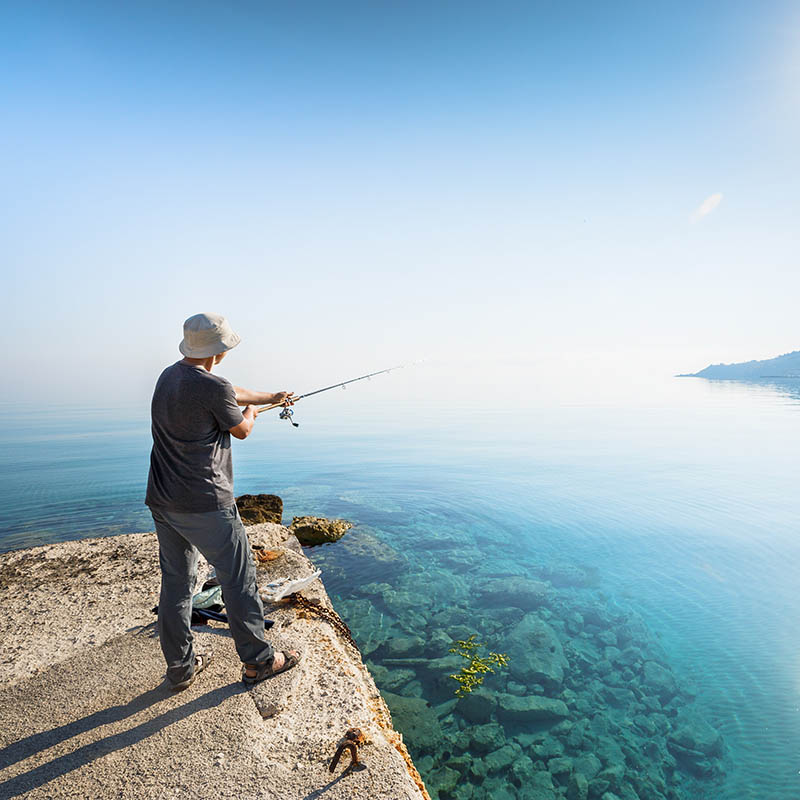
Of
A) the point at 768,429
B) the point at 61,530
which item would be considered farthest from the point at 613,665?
the point at 768,429

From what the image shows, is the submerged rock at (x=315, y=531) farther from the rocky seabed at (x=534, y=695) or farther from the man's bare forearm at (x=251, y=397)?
the man's bare forearm at (x=251, y=397)

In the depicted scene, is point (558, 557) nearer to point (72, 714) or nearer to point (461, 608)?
point (461, 608)

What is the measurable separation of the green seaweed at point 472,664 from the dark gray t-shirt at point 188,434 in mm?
4986

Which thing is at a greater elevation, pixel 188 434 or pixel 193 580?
pixel 188 434

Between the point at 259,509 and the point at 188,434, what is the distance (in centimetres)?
893

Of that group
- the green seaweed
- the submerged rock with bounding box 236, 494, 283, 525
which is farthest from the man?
the submerged rock with bounding box 236, 494, 283, 525

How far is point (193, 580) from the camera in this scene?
153 inches

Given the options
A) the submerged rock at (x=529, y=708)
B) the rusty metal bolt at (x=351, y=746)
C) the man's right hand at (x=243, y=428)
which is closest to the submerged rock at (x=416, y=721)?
the submerged rock at (x=529, y=708)

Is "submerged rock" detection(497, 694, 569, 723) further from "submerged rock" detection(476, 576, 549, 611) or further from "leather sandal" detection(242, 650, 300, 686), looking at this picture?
"leather sandal" detection(242, 650, 300, 686)

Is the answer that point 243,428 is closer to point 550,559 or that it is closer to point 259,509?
point 259,509

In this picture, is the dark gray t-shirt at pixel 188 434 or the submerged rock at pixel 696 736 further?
the submerged rock at pixel 696 736

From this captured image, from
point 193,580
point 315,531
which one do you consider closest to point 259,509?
point 315,531

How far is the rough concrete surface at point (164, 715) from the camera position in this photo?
114 inches

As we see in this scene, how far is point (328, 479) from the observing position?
21953mm
